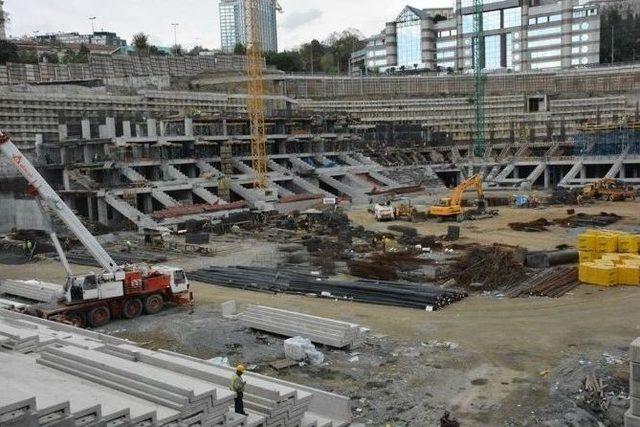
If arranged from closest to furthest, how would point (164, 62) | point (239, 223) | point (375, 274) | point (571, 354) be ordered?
point (571, 354) < point (375, 274) < point (239, 223) < point (164, 62)

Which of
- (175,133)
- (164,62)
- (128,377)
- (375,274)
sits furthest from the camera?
(164,62)

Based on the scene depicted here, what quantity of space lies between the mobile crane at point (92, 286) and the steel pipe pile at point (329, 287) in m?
→ 4.63

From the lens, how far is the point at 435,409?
13.3 m

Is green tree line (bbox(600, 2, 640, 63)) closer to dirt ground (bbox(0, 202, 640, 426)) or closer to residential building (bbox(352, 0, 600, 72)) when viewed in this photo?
residential building (bbox(352, 0, 600, 72))

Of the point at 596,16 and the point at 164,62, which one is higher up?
the point at 596,16

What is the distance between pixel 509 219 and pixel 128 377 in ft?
116

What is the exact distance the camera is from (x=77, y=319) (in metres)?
20.3

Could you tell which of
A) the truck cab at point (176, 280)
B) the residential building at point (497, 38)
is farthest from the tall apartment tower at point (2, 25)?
the truck cab at point (176, 280)

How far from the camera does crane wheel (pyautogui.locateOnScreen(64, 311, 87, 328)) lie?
791 inches

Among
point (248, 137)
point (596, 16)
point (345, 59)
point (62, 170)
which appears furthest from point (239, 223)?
point (345, 59)

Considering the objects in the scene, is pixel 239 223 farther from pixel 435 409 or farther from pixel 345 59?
pixel 345 59

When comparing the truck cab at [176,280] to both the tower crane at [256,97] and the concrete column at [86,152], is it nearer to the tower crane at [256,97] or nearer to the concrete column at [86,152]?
the tower crane at [256,97]

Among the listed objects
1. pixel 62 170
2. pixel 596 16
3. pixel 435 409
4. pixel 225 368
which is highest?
pixel 596 16

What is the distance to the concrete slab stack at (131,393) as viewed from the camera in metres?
8.97
